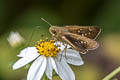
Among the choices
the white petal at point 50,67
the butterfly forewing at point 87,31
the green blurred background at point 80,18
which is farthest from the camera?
the green blurred background at point 80,18

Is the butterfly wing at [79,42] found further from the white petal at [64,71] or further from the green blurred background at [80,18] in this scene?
the green blurred background at [80,18]

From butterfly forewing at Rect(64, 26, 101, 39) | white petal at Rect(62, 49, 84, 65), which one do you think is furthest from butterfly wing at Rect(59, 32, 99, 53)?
white petal at Rect(62, 49, 84, 65)

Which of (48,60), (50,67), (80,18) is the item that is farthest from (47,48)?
(80,18)

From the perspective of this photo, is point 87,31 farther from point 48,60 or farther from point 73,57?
point 48,60

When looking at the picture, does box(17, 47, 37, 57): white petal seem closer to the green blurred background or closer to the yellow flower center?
the yellow flower center

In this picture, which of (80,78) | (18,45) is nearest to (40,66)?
(18,45)

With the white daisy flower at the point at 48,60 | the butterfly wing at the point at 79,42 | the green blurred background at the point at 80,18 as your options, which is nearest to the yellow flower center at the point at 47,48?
the white daisy flower at the point at 48,60

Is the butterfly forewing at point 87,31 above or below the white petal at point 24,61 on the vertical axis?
above
